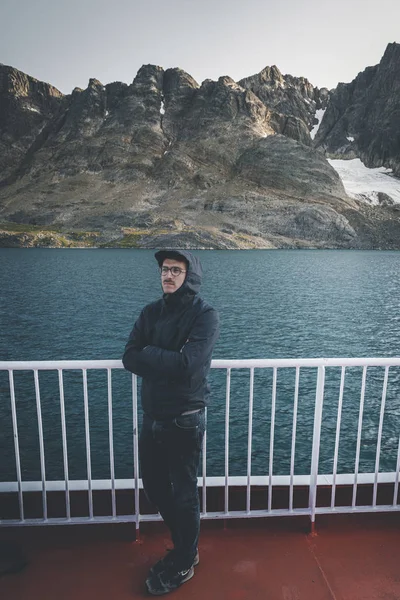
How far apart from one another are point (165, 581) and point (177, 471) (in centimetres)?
99

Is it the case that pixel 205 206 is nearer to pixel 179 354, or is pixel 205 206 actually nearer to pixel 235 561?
pixel 235 561

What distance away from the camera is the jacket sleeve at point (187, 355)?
11.2ft

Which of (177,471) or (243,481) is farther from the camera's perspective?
(243,481)

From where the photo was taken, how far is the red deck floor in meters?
3.65

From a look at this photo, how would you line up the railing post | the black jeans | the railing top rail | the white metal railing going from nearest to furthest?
the black jeans, the railing top rail, the white metal railing, the railing post

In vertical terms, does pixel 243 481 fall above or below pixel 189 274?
below

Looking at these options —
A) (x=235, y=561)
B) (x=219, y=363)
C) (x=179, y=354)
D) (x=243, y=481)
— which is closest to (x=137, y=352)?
(x=179, y=354)

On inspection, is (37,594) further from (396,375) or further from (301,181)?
(301,181)

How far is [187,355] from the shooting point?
3395mm

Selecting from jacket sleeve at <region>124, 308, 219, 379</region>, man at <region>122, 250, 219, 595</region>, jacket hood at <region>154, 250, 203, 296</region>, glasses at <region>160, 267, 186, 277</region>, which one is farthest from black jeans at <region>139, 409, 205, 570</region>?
glasses at <region>160, 267, 186, 277</region>

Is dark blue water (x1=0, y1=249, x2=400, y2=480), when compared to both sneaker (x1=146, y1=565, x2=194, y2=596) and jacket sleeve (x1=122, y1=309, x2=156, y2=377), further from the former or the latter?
jacket sleeve (x1=122, y1=309, x2=156, y2=377)

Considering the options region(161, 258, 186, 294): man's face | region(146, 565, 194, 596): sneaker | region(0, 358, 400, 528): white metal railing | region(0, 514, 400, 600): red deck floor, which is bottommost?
region(0, 514, 400, 600): red deck floor

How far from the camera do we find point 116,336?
32500 millimetres

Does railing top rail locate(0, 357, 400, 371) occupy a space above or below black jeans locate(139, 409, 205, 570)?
above
